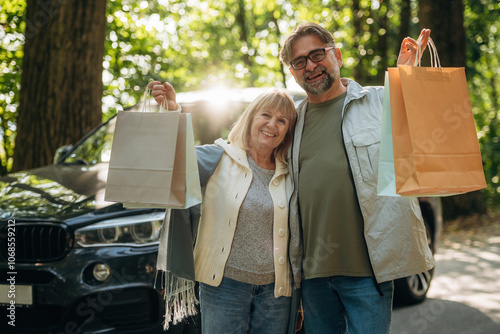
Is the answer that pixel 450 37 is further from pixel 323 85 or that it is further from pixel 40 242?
pixel 40 242

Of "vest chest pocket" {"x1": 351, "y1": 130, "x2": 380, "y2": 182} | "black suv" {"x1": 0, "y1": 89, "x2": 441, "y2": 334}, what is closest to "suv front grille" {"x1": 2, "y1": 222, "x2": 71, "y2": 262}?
"black suv" {"x1": 0, "y1": 89, "x2": 441, "y2": 334}

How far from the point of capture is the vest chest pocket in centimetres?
214

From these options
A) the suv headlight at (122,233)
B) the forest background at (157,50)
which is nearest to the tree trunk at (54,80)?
the forest background at (157,50)

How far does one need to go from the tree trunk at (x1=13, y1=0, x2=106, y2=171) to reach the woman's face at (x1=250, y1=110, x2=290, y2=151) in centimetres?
413

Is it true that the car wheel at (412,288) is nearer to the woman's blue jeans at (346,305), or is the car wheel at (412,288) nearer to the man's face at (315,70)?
the woman's blue jeans at (346,305)

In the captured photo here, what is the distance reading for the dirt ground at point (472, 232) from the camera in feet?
24.0

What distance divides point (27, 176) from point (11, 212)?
29.6 inches

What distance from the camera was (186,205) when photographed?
1.89m

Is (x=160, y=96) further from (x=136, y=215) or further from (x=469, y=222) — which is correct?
(x=469, y=222)

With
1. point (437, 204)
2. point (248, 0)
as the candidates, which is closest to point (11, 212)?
point (437, 204)

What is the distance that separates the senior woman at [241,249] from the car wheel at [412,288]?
2.18 metres

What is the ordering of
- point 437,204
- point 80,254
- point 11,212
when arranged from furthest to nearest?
point 437,204 < point 11,212 < point 80,254

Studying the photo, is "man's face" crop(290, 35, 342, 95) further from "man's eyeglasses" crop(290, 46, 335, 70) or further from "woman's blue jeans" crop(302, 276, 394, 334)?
"woman's blue jeans" crop(302, 276, 394, 334)

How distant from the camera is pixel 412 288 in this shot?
422 centimetres
